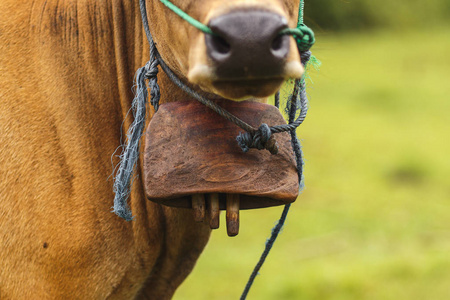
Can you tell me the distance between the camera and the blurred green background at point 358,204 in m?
4.36

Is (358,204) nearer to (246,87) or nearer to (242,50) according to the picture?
(246,87)

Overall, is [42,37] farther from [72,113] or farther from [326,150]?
[326,150]

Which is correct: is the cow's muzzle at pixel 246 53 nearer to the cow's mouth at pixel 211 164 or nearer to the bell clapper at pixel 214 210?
the cow's mouth at pixel 211 164

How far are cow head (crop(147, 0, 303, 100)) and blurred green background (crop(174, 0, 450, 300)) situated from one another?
2.05 ft

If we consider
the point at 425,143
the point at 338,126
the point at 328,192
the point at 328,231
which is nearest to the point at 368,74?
the point at 338,126

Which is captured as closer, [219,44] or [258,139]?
[219,44]

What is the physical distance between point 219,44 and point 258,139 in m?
0.30

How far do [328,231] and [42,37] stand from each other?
13.0ft

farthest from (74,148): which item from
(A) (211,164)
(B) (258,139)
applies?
(B) (258,139)

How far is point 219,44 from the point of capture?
59.4 inches

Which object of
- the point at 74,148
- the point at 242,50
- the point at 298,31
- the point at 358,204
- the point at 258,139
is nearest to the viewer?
the point at 242,50

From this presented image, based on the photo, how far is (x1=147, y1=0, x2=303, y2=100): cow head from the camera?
1468mm

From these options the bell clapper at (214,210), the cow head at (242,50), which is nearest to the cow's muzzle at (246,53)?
the cow head at (242,50)

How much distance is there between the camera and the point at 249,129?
1706 millimetres
